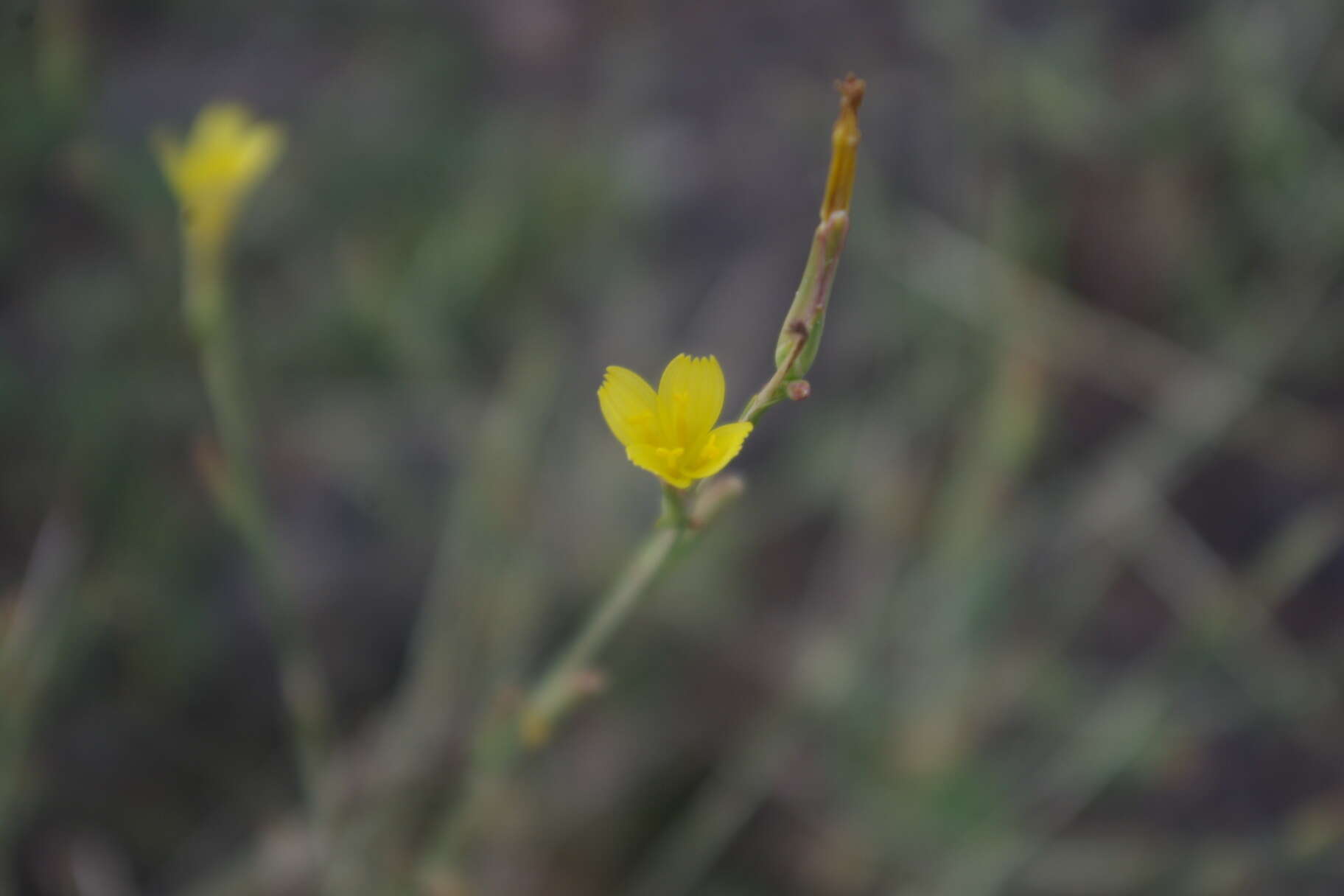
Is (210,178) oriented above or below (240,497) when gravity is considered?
above

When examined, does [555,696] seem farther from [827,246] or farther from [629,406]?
[827,246]

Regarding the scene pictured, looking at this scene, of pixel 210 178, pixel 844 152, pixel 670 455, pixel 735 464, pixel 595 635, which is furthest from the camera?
pixel 735 464

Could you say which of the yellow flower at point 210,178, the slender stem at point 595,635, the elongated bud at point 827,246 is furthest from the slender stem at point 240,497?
the elongated bud at point 827,246

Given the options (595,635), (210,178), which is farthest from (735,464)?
(595,635)

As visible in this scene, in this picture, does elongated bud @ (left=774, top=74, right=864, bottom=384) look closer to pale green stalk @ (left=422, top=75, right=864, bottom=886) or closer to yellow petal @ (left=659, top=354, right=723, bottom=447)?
pale green stalk @ (left=422, top=75, right=864, bottom=886)

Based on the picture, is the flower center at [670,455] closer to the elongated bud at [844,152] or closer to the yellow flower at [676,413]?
the yellow flower at [676,413]

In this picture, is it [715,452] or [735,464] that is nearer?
[715,452]

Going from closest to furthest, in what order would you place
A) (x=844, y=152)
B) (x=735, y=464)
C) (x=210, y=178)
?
(x=844, y=152), (x=210, y=178), (x=735, y=464)

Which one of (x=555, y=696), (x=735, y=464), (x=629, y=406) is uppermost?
(x=735, y=464)
